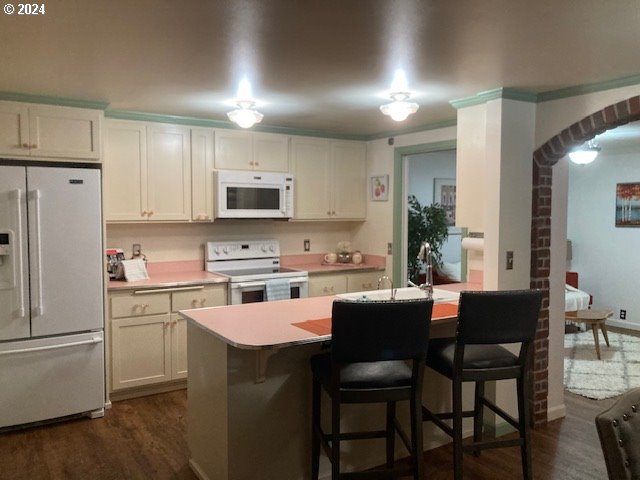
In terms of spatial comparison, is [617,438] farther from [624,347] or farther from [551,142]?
[624,347]

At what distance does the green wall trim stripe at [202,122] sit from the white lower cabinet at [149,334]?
137cm

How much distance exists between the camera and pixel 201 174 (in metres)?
4.49

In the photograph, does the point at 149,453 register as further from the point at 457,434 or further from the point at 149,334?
the point at 457,434

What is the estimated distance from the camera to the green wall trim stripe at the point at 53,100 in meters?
3.35

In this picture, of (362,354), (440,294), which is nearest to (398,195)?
(440,294)

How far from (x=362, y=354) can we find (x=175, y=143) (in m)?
2.87

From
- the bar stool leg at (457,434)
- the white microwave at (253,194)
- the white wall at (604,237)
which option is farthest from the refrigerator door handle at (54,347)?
the white wall at (604,237)

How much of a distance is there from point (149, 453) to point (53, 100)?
2354mm

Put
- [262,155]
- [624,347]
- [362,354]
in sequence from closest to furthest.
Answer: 1. [362,354]
2. [262,155]
3. [624,347]

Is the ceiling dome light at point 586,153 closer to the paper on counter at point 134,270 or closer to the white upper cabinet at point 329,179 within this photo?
the white upper cabinet at point 329,179

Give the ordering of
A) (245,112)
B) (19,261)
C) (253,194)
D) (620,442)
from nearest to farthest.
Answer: (620,442) → (19,261) → (245,112) → (253,194)

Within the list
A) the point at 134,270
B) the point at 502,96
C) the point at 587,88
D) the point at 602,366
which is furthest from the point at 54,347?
the point at 602,366

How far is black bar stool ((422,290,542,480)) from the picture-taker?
2.44 meters

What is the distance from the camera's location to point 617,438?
1374 millimetres
